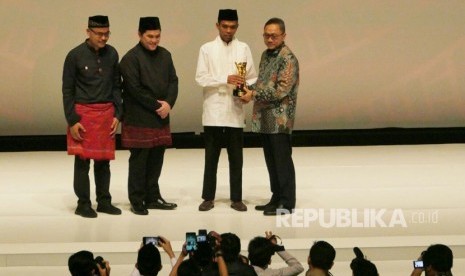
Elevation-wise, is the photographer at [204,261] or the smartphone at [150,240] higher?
the smartphone at [150,240]

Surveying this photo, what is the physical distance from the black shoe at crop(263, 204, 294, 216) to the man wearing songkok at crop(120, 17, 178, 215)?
2.50 ft

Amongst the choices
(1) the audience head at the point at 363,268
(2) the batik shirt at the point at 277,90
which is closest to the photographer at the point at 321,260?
(1) the audience head at the point at 363,268

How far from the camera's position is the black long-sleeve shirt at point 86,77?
7.20m

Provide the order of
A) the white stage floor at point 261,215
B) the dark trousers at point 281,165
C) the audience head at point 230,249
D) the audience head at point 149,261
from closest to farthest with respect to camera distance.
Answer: the audience head at point 149,261
the audience head at point 230,249
the white stage floor at point 261,215
the dark trousers at point 281,165

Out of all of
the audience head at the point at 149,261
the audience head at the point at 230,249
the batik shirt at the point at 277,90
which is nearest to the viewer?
the audience head at the point at 149,261

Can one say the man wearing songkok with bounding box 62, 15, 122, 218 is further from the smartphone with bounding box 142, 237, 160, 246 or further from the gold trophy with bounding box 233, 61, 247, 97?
the smartphone with bounding box 142, 237, 160, 246

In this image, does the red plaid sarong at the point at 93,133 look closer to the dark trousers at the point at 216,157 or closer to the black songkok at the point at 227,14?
the dark trousers at the point at 216,157

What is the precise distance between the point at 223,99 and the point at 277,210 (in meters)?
0.78

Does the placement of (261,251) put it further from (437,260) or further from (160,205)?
(160,205)

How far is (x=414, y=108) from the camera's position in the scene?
10.4 meters

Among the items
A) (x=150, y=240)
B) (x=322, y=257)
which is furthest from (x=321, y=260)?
(x=150, y=240)

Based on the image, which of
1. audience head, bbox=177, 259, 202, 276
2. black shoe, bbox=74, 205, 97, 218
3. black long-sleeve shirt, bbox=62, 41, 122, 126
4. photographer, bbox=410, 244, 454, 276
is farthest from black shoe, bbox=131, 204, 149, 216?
photographer, bbox=410, 244, 454, 276

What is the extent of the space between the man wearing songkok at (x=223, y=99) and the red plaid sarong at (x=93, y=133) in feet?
2.09

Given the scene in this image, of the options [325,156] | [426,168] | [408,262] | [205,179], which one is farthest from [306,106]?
[408,262]
